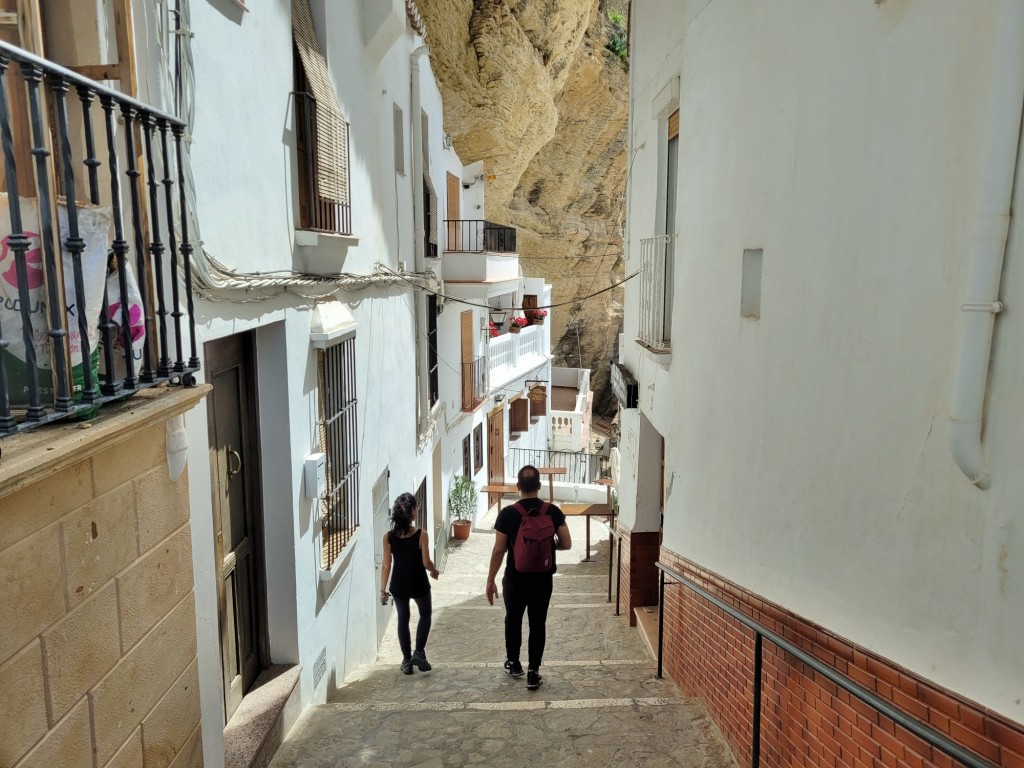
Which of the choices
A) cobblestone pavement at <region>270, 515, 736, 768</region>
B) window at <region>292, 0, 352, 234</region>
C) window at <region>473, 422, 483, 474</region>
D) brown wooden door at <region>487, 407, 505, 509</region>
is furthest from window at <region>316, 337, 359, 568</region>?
brown wooden door at <region>487, 407, 505, 509</region>

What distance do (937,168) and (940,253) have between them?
1.04 ft

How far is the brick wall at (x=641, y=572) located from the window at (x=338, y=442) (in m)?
3.36

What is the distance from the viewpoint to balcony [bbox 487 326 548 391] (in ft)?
61.5

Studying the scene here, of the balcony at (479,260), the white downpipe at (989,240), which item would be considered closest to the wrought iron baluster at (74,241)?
the white downpipe at (989,240)

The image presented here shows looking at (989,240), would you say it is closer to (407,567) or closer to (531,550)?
(531,550)

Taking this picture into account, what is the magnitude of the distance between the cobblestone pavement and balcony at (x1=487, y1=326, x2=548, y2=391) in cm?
1106

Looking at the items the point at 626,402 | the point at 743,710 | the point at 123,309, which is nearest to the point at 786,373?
the point at 743,710

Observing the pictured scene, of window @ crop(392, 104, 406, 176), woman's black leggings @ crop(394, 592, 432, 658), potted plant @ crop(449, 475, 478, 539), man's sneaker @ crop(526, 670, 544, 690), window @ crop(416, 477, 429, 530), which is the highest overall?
window @ crop(392, 104, 406, 176)

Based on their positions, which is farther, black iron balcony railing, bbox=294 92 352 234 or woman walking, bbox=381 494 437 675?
woman walking, bbox=381 494 437 675

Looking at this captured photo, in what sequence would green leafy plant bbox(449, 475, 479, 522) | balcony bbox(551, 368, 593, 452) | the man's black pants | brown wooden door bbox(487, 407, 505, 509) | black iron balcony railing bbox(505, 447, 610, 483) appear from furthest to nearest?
Answer: balcony bbox(551, 368, 593, 452) → black iron balcony railing bbox(505, 447, 610, 483) → brown wooden door bbox(487, 407, 505, 509) → green leafy plant bbox(449, 475, 479, 522) → the man's black pants

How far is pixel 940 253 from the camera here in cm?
282

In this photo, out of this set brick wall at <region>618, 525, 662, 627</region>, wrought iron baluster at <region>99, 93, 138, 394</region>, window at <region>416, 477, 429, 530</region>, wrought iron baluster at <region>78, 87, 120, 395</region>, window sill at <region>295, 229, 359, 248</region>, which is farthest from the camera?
window at <region>416, 477, 429, 530</region>

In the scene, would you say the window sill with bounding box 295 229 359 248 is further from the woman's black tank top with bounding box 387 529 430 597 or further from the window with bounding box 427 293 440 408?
the window with bounding box 427 293 440 408

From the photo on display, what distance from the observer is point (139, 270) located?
273 centimetres
